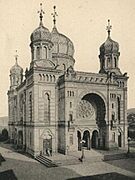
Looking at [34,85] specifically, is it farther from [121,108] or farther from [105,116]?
[121,108]

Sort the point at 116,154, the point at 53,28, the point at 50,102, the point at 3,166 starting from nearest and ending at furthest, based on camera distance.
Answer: the point at 3,166
the point at 116,154
the point at 50,102
the point at 53,28

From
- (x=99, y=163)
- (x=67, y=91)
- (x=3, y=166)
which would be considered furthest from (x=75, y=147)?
(x=3, y=166)

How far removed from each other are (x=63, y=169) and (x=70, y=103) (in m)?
8.43

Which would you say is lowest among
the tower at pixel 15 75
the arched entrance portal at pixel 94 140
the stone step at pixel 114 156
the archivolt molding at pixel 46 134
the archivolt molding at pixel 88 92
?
the stone step at pixel 114 156

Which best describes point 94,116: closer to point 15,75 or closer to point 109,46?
point 109,46

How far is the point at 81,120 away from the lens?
98.2 feet

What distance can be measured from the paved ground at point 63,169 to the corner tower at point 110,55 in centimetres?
1407

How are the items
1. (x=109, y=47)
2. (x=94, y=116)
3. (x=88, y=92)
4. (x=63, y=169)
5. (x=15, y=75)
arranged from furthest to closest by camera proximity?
(x=15, y=75) → (x=109, y=47) → (x=94, y=116) → (x=88, y=92) → (x=63, y=169)

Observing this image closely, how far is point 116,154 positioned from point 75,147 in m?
4.71

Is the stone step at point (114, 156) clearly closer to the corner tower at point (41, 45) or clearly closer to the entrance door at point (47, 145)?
the entrance door at point (47, 145)

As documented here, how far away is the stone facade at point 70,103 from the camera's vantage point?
87.8 ft

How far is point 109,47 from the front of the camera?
111 feet

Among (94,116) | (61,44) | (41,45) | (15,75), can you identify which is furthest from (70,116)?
(15,75)

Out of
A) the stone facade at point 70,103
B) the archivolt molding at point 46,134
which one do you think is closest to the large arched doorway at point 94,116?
the stone facade at point 70,103
